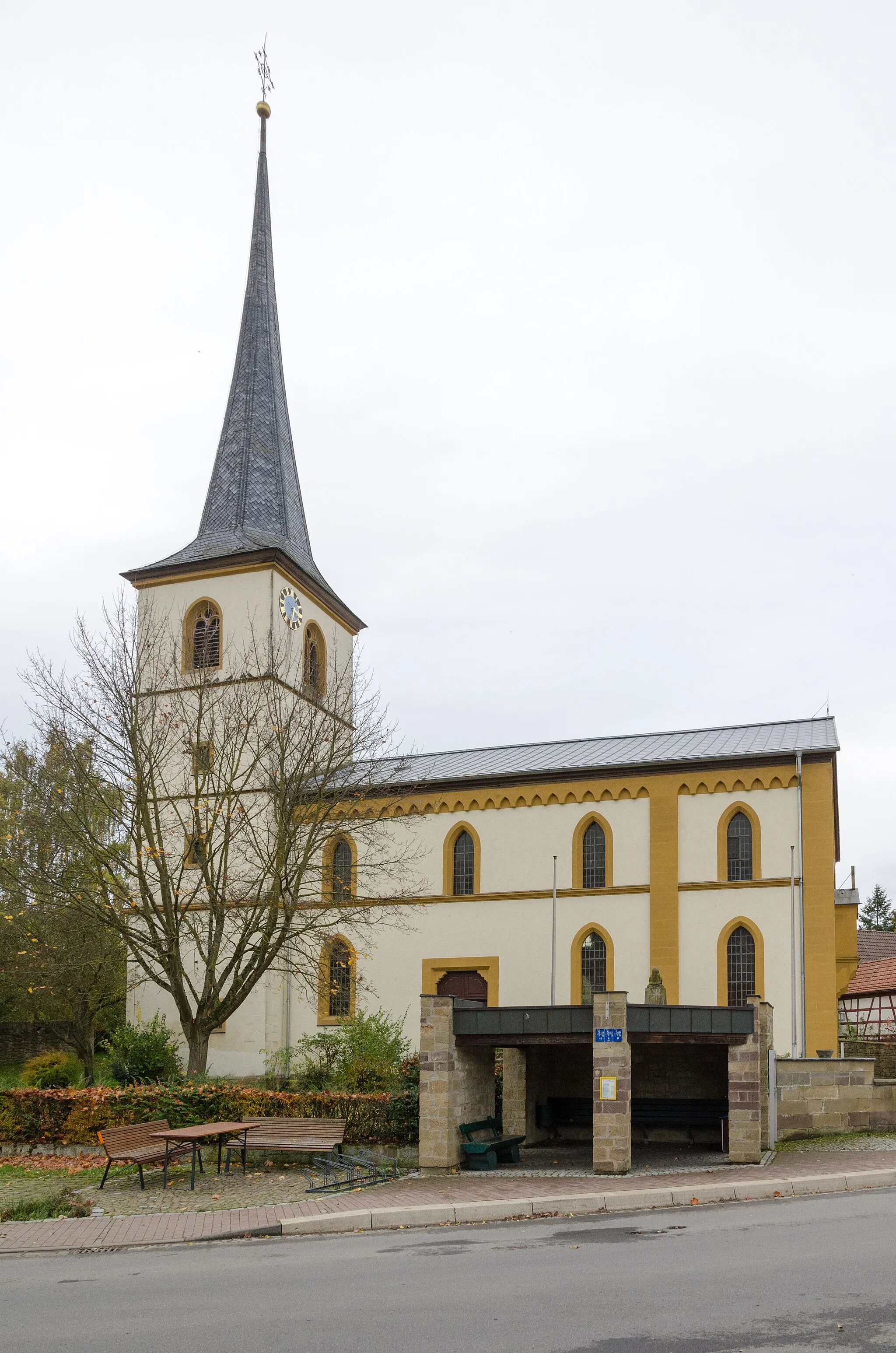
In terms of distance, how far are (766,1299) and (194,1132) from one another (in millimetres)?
9539

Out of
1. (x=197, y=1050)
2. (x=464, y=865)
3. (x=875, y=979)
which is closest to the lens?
(x=197, y=1050)

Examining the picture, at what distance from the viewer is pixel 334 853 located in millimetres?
32000

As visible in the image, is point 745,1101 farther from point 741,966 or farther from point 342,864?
point 342,864

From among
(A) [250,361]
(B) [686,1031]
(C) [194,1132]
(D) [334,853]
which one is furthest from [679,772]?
(A) [250,361]

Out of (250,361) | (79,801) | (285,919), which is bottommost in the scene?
(285,919)

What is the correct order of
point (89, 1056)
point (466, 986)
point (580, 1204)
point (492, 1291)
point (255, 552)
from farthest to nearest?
1. point (89, 1056)
2. point (255, 552)
3. point (466, 986)
4. point (580, 1204)
5. point (492, 1291)

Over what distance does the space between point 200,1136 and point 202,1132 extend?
1.05ft

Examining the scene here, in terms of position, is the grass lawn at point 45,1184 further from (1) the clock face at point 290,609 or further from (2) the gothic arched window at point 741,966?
(1) the clock face at point 290,609

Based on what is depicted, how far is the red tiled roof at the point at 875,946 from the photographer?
48.3 metres

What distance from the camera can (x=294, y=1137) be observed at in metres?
18.5

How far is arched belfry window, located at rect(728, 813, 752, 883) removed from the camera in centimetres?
2789

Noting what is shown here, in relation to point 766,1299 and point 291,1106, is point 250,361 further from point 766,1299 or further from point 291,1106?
point 766,1299

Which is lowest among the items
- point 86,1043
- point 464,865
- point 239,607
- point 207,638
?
point 86,1043

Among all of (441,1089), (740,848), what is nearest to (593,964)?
(740,848)
